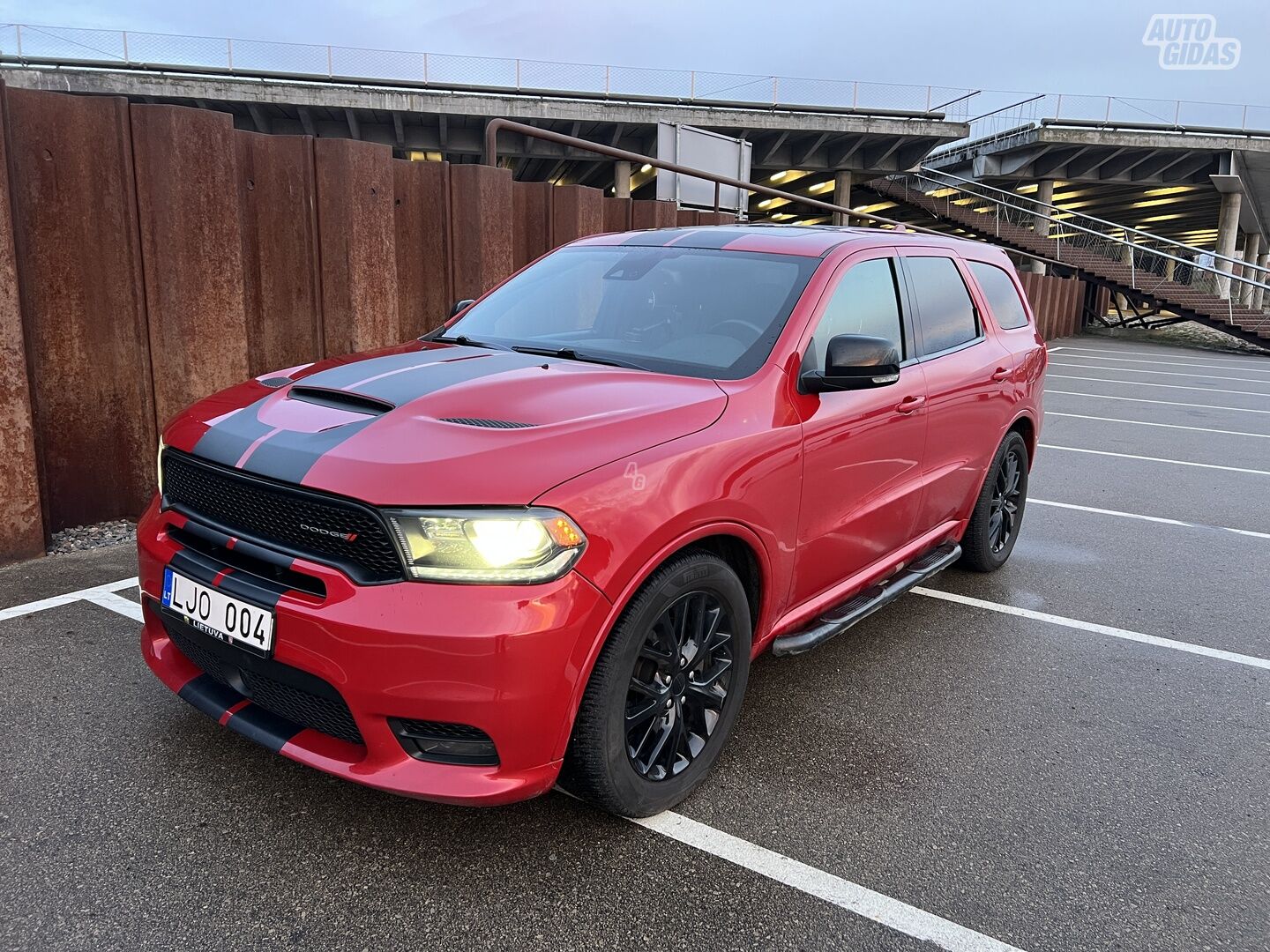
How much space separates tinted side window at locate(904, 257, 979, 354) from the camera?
4155mm

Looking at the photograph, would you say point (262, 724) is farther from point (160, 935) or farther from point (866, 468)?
point (866, 468)

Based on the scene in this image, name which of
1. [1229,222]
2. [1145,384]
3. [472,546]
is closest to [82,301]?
A: [472,546]

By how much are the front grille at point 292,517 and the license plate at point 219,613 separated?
0.57 ft

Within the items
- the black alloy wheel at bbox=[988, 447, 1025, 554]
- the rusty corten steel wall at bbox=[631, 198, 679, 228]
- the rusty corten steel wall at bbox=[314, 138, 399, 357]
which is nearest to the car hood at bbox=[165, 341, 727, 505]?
the black alloy wheel at bbox=[988, 447, 1025, 554]

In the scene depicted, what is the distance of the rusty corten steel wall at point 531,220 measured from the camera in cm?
823

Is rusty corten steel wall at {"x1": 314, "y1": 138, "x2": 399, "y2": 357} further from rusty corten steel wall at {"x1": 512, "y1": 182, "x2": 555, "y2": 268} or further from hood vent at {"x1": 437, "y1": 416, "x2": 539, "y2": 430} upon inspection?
hood vent at {"x1": 437, "y1": 416, "x2": 539, "y2": 430}

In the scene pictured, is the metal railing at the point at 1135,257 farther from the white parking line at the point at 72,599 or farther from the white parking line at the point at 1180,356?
the white parking line at the point at 72,599

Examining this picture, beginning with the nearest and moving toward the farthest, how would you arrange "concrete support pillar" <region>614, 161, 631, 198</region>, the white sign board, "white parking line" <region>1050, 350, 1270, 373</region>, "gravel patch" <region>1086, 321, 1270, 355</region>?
the white sign board, "white parking line" <region>1050, 350, 1270, 373</region>, "gravel patch" <region>1086, 321, 1270, 355</region>, "concrete support pillar" <region>614, 161, 631, 198</region>

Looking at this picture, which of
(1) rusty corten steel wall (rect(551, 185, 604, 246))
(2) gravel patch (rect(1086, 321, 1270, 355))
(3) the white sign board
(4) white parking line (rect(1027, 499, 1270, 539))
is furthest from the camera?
(2) gravel patch (rect(1086, 321, 1270, 355))

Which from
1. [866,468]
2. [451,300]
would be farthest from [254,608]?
[451,300]

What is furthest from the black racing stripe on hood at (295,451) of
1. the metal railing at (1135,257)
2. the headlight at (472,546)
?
the metal railing at (1135,257)

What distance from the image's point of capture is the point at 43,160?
466 cm

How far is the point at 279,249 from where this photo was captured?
233 inches

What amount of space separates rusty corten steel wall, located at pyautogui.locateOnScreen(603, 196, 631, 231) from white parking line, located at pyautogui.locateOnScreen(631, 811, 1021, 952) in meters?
7.95
